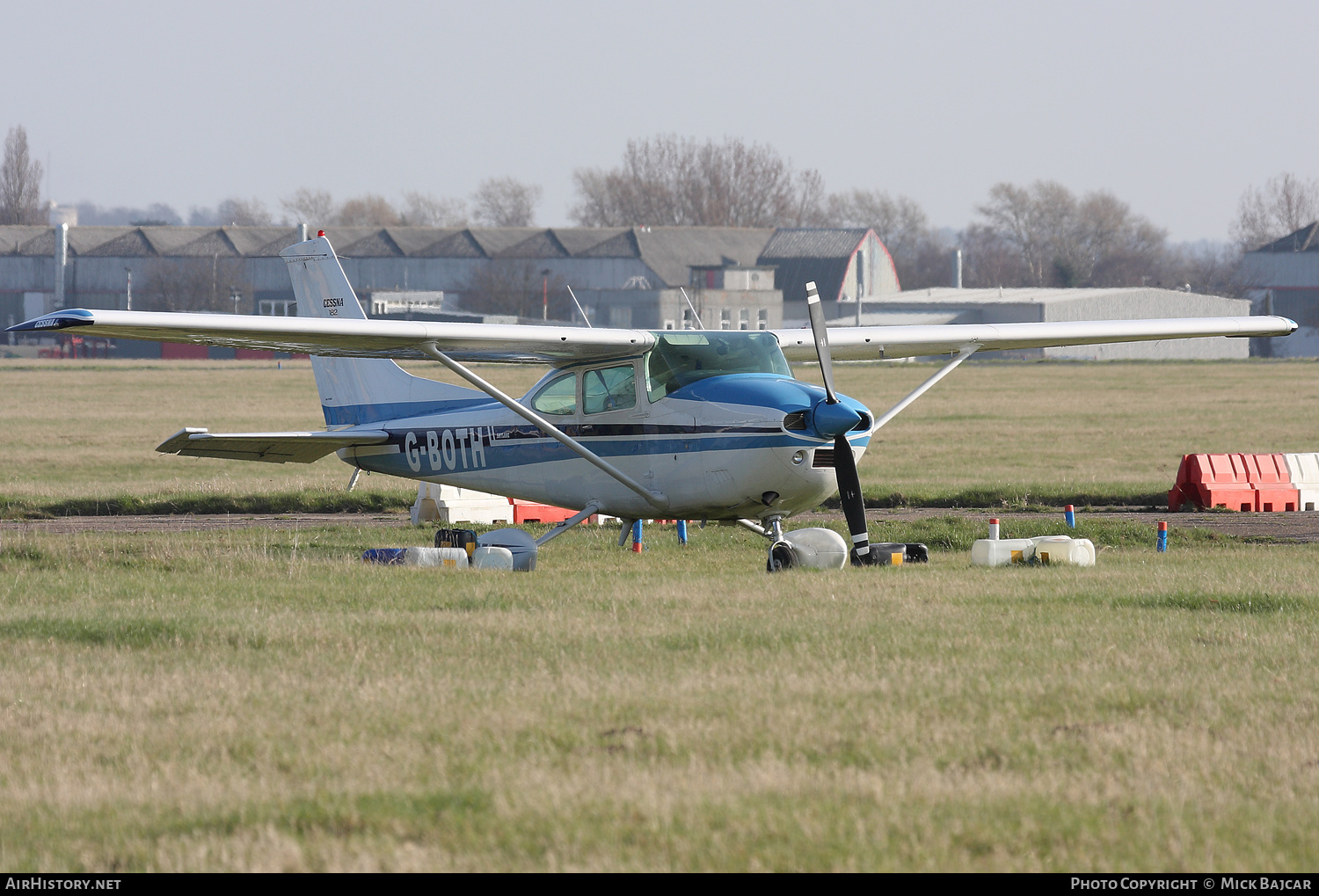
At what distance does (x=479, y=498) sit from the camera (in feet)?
58.3

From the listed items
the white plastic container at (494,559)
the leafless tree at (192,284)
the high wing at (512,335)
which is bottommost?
the white plastic container at (494,559)

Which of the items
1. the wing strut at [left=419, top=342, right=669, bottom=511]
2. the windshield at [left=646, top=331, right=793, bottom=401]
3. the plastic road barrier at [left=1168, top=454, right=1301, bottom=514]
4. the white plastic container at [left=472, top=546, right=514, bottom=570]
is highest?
the windshield at [left=646, top=331, right=793, bottom=401]

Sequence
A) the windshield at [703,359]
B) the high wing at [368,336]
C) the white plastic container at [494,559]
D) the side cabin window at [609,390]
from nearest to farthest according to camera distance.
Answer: the high wing at [368,336]
the white plastic container at [494,559]
the windshield at [703,359]
the side cabin window at [609,390]

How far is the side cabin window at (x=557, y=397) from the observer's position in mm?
14422

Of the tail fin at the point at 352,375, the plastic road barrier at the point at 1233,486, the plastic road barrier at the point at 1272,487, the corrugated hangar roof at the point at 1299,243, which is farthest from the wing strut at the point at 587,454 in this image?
the corrugated hangar roof at the point at 1299,243

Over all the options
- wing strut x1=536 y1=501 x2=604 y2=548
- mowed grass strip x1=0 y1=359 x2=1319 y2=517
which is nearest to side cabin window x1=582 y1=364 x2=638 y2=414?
wing strut x1=536 y1=501 x2=604 y2=548

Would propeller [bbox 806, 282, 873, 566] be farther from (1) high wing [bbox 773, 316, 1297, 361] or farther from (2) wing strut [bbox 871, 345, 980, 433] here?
(1) high wing [bbox 773, 316, 1297, 361]

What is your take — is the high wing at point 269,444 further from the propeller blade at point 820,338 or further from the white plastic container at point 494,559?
the propeller blade at point 820,338

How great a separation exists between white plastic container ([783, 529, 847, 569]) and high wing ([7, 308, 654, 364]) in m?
2.40

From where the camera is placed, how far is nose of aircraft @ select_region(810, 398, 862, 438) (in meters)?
12.3

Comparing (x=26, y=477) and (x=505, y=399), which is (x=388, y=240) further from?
(x=505, y=399)

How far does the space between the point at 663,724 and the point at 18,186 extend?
175912 mm

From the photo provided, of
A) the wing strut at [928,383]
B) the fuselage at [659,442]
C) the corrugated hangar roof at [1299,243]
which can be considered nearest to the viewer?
the fuselage at [659,442]

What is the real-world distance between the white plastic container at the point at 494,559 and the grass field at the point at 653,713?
2.04 ft
